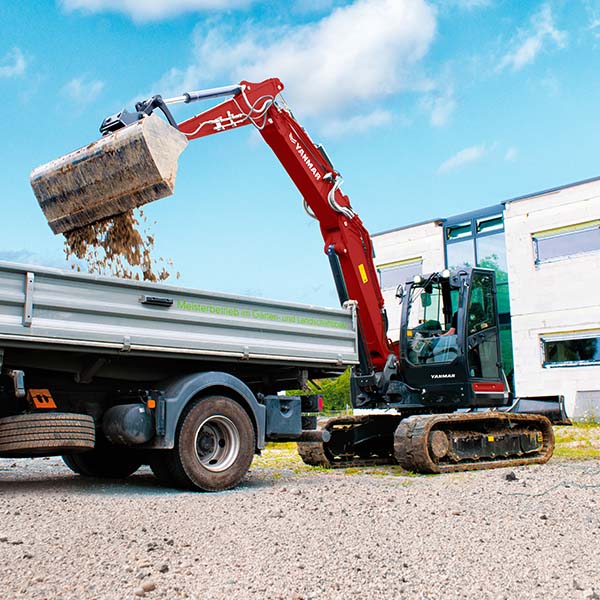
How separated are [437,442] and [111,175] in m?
5.20

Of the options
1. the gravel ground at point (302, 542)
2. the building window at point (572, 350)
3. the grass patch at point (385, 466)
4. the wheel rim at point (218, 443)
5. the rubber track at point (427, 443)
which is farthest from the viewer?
the building window at point (572, 350)

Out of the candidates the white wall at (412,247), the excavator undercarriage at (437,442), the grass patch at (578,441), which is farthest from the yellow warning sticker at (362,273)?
the white wall at (412,247)

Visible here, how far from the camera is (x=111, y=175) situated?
848 centimetres

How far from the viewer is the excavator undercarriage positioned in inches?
389

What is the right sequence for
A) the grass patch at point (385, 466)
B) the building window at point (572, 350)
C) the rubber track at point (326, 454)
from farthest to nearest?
the building window at point (572, 350), the rubber track at point (326, 454), the grass patch at point (385, 466)

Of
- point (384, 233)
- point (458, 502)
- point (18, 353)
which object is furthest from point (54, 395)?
point (384, 233)

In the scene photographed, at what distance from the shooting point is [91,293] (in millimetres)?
7160

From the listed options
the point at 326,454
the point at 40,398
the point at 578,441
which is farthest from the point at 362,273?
the point at 578,441

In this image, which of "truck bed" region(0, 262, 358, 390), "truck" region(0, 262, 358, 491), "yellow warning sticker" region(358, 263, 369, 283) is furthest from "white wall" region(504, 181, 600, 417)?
"truck" region(0, 262, 358, 491)

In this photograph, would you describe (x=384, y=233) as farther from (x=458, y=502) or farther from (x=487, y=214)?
(x=458, y=502)

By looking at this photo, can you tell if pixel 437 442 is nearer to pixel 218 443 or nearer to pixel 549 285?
pixel 218 443

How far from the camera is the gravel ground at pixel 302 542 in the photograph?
4.17 metres

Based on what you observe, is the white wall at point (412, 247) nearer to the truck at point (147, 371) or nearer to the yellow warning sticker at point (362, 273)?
the yellow warning sticker at point (362, 273)

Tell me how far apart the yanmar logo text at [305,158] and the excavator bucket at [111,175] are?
2346 millimetres
